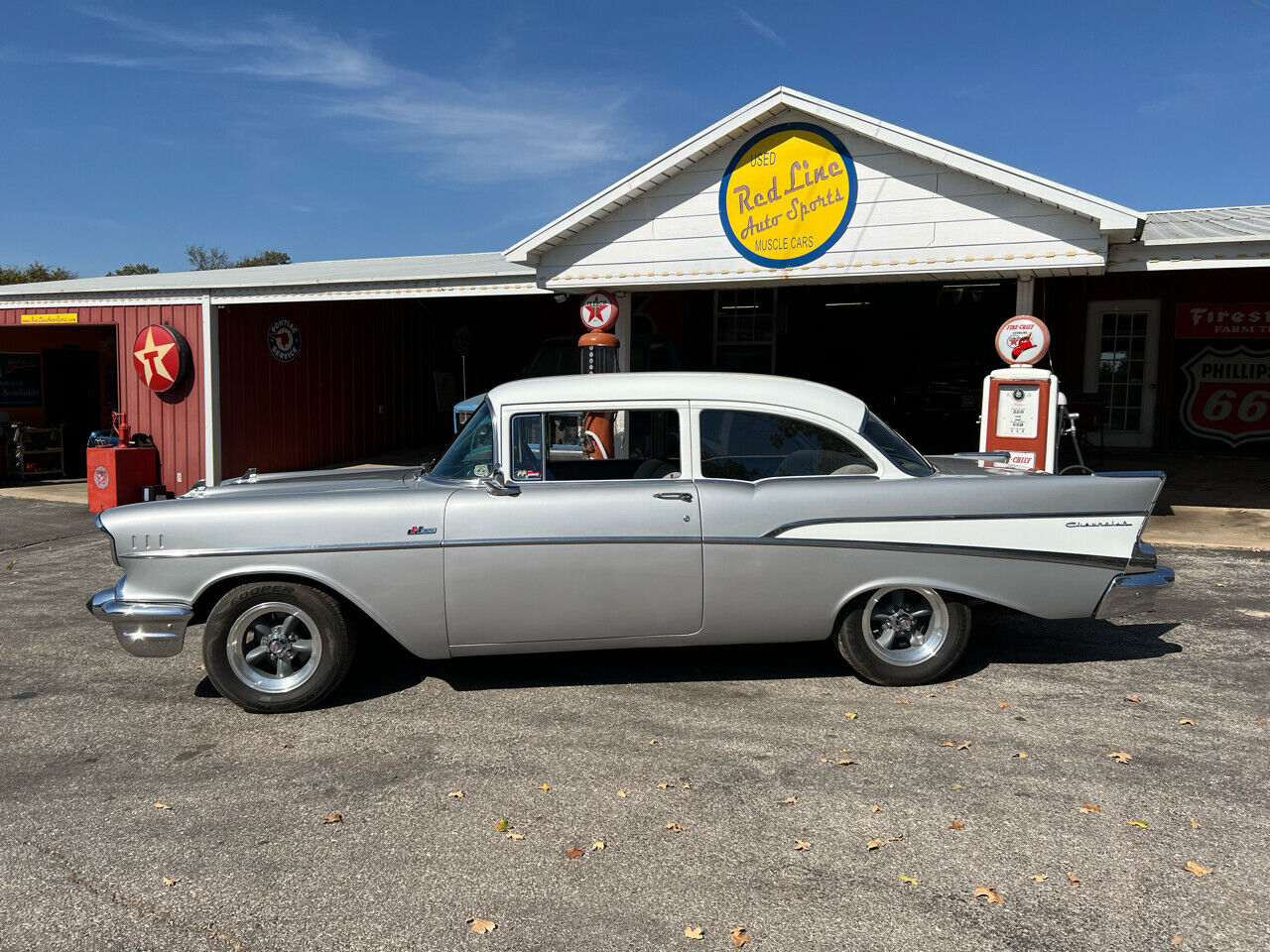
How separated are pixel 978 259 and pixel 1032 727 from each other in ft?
18.6

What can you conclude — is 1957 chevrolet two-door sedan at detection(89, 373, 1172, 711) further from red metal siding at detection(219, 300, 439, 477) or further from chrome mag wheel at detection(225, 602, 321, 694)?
red metal siding at detection(219, 300, 439, 477)

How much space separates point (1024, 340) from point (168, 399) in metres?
10.8

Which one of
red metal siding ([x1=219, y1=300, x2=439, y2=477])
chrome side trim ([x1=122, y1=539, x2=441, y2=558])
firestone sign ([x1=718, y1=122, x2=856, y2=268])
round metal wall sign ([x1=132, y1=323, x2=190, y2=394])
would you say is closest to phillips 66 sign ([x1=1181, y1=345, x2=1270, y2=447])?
firestone sign ([x1=718, y1=122, x2=856, y2=268])

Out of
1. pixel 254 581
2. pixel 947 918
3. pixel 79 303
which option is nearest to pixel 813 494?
pixel 947 918

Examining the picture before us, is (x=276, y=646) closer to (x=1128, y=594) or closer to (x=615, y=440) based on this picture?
(x=615, y=440)

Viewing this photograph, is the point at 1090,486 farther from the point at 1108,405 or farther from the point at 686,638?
the point at 1108,405

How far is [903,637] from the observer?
4.90m

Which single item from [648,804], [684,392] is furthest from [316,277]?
[648,804]

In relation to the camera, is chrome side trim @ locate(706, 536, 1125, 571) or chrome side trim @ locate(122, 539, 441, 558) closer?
chrome side trim @ locate(122, 539, 441, 558)

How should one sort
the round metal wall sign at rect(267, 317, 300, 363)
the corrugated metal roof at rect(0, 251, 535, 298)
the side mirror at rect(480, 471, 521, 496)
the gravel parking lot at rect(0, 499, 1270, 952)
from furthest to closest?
1. the round metal wall sign at rect(267, 317, 300, 363)
2. the corrugated metal roof at rect(0, 251, 535, 298)
3. the side mirror at rect(480, 471, 521, 496)
4. the gravel parking lot at rect(0, 499, 1270, 952)

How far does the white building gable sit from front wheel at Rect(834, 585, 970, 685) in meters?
4.99

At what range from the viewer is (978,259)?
8.82m

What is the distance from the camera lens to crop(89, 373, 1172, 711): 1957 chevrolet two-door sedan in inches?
177

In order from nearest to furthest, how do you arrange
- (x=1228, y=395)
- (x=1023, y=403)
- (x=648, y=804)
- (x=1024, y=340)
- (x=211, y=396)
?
(x=648, y=804) → (x=1023, y=403) → (x=1024, y=340) → (x=211, y=396) → (x=1228, y=395)
